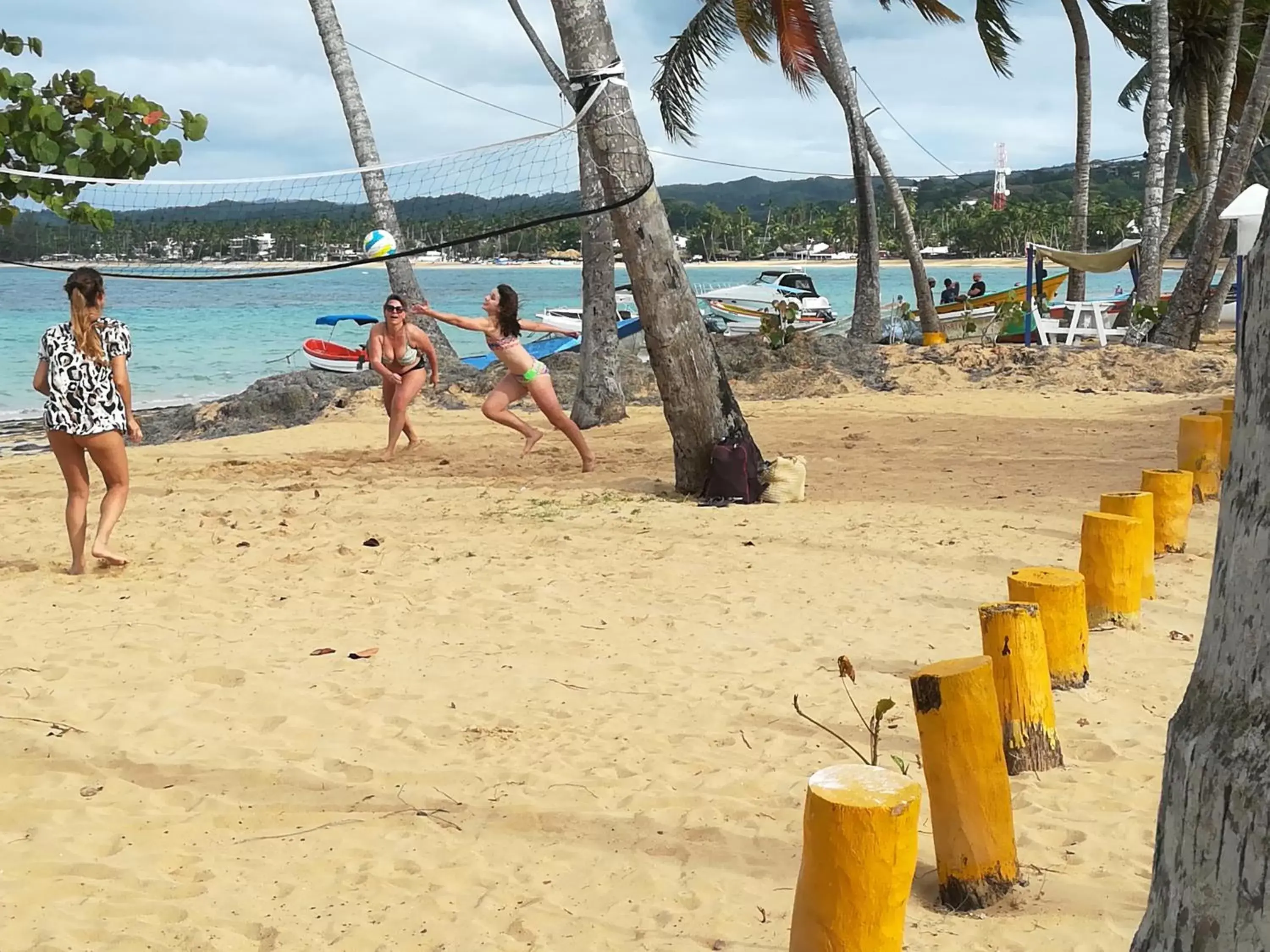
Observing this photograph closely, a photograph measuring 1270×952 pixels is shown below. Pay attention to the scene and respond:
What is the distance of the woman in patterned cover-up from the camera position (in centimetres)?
593

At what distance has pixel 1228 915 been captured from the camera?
4.85 ft

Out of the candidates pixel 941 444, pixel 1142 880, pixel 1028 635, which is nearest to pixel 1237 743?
A: pixel 1142 880

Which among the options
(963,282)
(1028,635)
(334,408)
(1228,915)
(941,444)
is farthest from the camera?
(963,282)

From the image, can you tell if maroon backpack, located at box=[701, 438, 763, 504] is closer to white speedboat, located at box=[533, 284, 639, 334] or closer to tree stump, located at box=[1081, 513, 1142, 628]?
tree stump, located at box=[1081, 513, 1142, 628]

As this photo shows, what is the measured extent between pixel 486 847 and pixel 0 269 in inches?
3408

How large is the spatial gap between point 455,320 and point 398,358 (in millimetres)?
1359

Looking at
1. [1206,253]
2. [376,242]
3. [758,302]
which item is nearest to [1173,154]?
[1206,253]

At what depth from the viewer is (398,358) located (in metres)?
9.90

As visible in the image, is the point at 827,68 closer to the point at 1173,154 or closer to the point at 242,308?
the point at 1173,154

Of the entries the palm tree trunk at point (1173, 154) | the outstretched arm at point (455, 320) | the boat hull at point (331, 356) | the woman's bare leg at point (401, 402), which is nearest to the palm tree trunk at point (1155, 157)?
the palm tree trunk at point (1173, 154)

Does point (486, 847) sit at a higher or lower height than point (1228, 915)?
lower

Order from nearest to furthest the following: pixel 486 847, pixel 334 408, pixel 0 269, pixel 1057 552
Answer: pixel 486 847
pixel 1057 552
pixel 334 408
pixel 0 269

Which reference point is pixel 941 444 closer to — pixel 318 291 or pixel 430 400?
pixel 430 400

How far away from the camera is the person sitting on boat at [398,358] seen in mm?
9797
